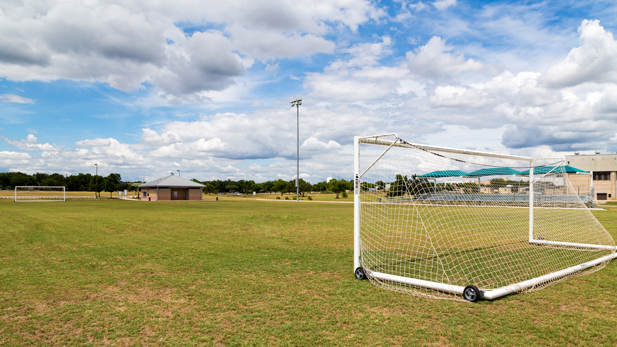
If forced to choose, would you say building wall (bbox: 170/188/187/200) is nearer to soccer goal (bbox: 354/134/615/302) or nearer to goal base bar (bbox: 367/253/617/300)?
soccer goal (bbox: 354/134/615/302)

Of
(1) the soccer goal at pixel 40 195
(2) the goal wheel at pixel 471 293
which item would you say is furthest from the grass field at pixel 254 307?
(1) the soccer goal at pixel 40 195

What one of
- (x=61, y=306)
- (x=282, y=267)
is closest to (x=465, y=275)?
(x=282, y=267)

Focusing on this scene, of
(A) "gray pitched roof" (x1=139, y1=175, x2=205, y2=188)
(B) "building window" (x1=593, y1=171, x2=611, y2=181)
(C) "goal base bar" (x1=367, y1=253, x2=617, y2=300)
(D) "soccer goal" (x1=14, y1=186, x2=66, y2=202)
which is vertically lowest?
(D) "soccer goal" (x1=14, y1=186, x2=66, y2=202)

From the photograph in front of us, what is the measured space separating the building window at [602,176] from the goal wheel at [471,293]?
5730cm

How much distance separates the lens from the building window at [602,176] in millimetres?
47475

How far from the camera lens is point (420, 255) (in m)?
8.34

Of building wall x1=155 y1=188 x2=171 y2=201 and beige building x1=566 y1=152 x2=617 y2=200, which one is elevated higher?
beige building x1=566 y1=152 x2=617 y2=200

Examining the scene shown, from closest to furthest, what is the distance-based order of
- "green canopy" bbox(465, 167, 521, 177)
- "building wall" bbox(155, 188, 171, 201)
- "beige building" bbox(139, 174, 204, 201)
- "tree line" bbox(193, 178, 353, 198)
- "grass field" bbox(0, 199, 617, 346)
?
"grass field" bbox(0, 199, 617, 346)
"green canopy" bbox(465, 167, 521, 177)
"building wall" bbox(155, 188, 171, 201)
"beige building" bbox(139, 174, 204, 201)
"tree line" bbox(193, 178, 353, 198)

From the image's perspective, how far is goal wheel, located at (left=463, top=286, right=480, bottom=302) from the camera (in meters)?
4.94

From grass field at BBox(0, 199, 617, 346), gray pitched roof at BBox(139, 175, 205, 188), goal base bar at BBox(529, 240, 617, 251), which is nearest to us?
grass field at BBox(0, 199, 617, 346)

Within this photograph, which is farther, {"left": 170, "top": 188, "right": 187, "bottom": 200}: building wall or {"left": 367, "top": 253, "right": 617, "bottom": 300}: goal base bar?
{"left": 170, "top": 188, "right": 187, "bottom": 200}: building wall

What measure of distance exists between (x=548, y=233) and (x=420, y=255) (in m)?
7.52

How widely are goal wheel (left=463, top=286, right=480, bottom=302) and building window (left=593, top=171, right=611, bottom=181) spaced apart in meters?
57.3

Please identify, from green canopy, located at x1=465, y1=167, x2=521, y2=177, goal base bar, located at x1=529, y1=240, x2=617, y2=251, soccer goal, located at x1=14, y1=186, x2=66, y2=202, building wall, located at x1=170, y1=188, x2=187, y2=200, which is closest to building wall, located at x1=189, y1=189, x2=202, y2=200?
building wall, located at x1=170, y1=188, x2=187, y2=200
